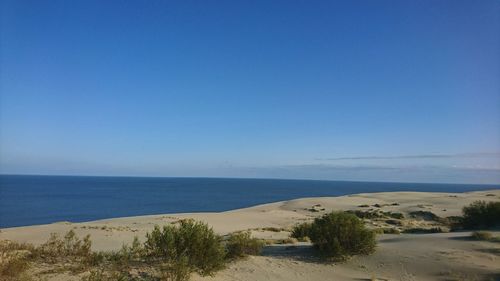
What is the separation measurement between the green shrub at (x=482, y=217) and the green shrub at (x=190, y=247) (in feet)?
49.9

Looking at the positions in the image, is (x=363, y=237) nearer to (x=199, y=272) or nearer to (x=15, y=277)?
(x=199, y=272)

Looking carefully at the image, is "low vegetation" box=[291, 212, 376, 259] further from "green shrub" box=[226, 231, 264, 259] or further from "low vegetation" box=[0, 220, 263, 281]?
"low vegetation" box=[0, 220, 263, 281]

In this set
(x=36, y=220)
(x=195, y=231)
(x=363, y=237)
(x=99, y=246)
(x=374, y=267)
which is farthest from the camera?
(x=36, y=220)

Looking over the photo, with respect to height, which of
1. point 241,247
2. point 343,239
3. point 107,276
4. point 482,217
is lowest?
point 107,276

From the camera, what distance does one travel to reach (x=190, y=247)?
10.4 metres

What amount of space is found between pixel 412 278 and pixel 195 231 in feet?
19.0

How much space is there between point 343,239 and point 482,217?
37.5ft

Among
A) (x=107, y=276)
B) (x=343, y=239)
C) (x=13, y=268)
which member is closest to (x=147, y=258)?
(x=107, y=276)

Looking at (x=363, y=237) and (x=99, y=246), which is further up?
(x=363, y=237)

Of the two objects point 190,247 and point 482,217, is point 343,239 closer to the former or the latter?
point 190,247

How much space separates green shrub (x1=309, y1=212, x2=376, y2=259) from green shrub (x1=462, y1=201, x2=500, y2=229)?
1004 cm

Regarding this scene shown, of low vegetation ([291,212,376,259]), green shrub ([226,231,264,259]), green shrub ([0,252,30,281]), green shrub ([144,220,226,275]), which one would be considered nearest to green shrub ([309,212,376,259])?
low vegetation ([291,212,376,259])

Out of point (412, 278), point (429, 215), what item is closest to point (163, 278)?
point (412, 278)

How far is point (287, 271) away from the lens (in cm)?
1125
